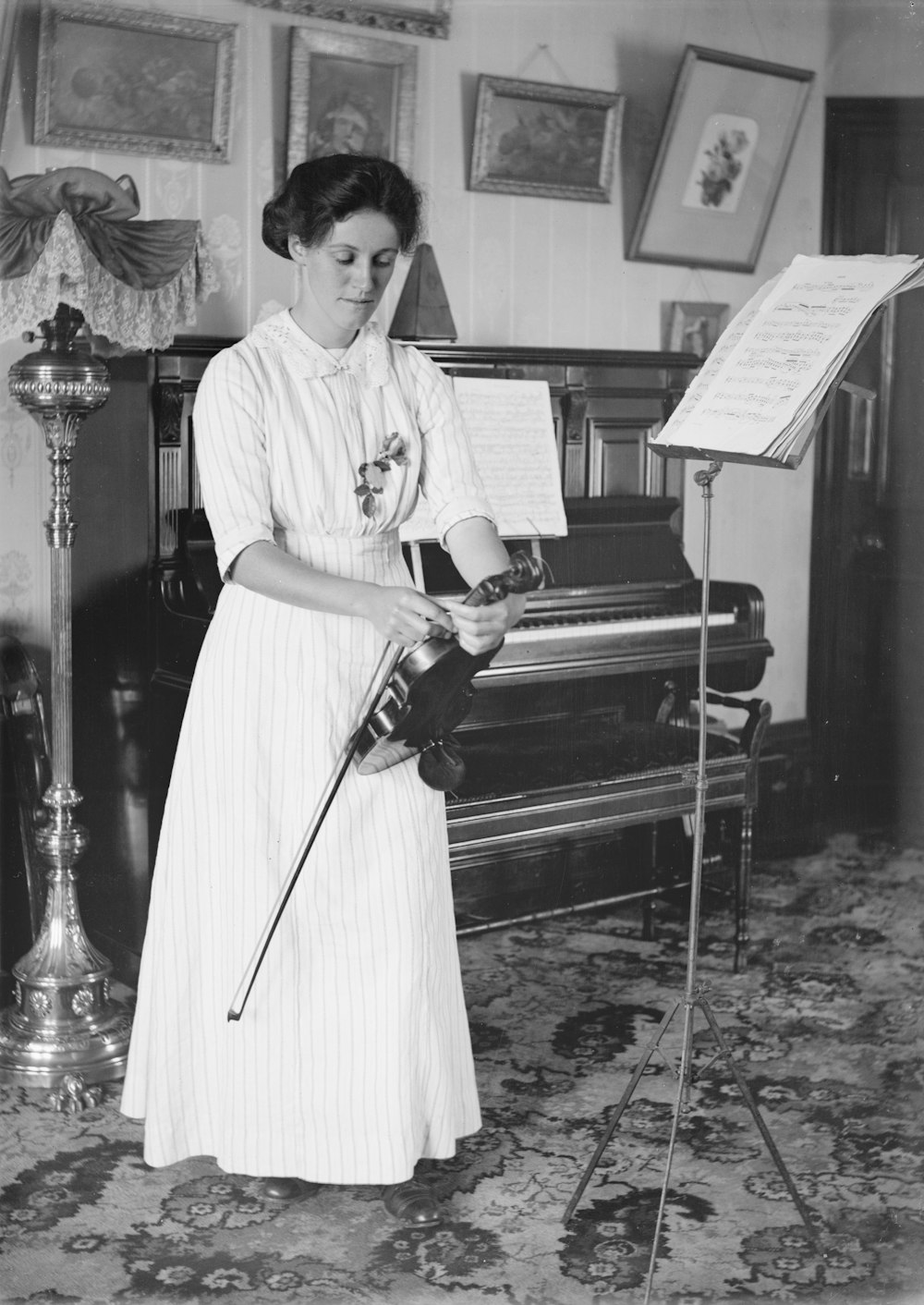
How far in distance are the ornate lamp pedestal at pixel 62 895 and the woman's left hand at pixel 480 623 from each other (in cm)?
126

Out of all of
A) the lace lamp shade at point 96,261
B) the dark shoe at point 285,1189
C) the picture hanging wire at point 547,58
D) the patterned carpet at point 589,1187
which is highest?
the picture hanging wire at point 547,58

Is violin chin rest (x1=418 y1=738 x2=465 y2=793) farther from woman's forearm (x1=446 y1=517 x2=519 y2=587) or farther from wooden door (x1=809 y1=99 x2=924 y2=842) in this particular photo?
wooden door (x1=809 y1=99 x2=924 y2=842)

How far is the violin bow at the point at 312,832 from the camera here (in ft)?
8.21

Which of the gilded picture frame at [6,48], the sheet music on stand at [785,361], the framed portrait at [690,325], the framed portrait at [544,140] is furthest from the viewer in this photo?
the framed portrait at [690,325]

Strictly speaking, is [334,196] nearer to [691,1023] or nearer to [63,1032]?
[691,1023]

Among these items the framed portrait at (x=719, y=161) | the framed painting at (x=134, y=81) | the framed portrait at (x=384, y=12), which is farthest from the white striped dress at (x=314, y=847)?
the framed portrait at (x=719, y=161)

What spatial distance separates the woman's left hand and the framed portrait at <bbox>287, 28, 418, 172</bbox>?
217 centimetres

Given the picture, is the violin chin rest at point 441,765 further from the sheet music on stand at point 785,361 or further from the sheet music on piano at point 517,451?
the sheet music on piano at point 517,451

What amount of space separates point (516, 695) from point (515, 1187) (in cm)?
180

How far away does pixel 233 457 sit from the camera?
99.3 inches

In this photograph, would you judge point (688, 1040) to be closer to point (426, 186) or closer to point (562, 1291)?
point (562, 1291)

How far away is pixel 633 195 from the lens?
200 inches

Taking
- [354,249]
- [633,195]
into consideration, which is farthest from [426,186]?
[354,249]

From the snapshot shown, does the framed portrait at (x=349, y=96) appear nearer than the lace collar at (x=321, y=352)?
No
